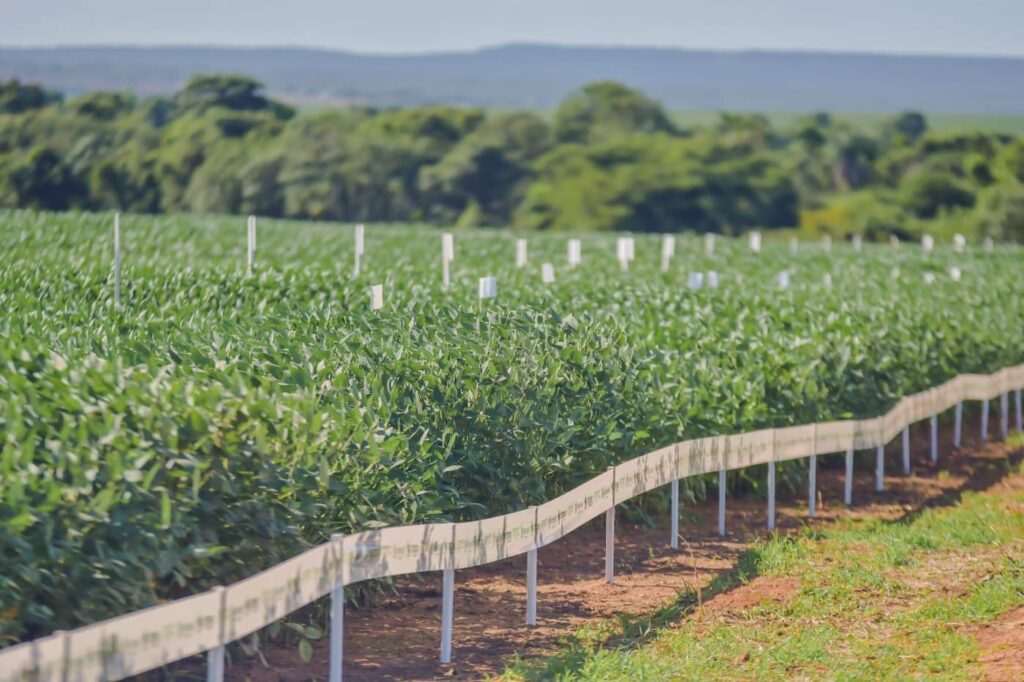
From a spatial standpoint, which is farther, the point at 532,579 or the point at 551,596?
the point at 551,596

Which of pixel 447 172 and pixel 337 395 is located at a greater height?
pixel 447 172

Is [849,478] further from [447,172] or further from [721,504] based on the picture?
[447,172]

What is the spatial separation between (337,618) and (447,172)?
3285 inches

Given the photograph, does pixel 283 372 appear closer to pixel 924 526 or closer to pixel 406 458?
pixel 406 458

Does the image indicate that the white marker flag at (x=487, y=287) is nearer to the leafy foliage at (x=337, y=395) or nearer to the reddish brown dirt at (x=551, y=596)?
the leafy foliage at (x=337, y=395)

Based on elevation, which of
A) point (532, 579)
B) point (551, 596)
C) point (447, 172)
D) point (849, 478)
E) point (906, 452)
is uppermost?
point (447, 172)

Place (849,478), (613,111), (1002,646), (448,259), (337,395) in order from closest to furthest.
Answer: (1002,646) < (337,395) < (849,478) < (448,259) < (613,111)

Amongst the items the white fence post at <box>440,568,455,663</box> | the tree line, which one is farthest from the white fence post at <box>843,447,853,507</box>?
the tree line

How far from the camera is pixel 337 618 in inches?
336

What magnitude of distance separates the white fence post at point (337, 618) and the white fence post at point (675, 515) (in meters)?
4.69

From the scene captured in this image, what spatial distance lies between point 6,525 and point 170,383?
163cm

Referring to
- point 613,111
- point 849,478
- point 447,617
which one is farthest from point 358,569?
point 613,111

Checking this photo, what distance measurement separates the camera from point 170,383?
883cm

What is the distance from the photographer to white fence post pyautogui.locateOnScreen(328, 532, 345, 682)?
333 inches
